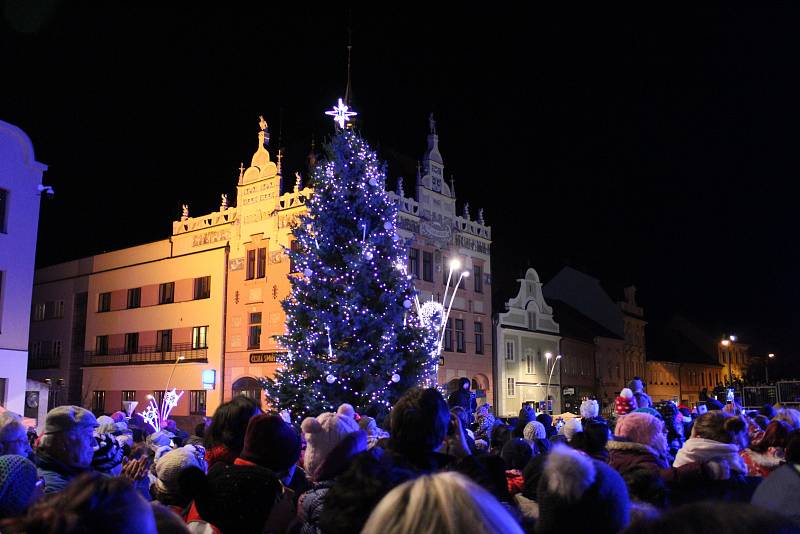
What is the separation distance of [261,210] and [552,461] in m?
33.7

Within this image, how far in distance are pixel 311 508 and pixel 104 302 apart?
41.5 m

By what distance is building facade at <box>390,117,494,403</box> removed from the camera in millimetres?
37656

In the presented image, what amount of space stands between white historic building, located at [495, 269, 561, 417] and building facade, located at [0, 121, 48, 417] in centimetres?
2600

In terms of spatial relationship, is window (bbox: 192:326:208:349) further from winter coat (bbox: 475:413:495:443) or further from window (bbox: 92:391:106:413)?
winter coat (bbox: 475:413:495:443)

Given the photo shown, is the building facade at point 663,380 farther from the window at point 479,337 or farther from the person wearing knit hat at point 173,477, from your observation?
the person wearing knit hat at point 173,477

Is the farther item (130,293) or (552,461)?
(130,293)

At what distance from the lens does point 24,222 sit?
2409 centimetres

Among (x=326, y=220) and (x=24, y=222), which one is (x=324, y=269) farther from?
(x=24, y=222)

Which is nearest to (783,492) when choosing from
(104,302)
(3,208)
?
(3,208)

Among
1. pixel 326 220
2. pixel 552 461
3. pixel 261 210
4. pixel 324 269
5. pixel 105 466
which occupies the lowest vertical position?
pixel 105 466

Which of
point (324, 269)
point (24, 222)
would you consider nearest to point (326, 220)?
point (324, 269)

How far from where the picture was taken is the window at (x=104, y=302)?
41.7 m

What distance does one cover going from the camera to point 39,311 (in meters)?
45.6

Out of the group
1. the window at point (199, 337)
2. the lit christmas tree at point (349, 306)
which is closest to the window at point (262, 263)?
the window at point (199, 337)
